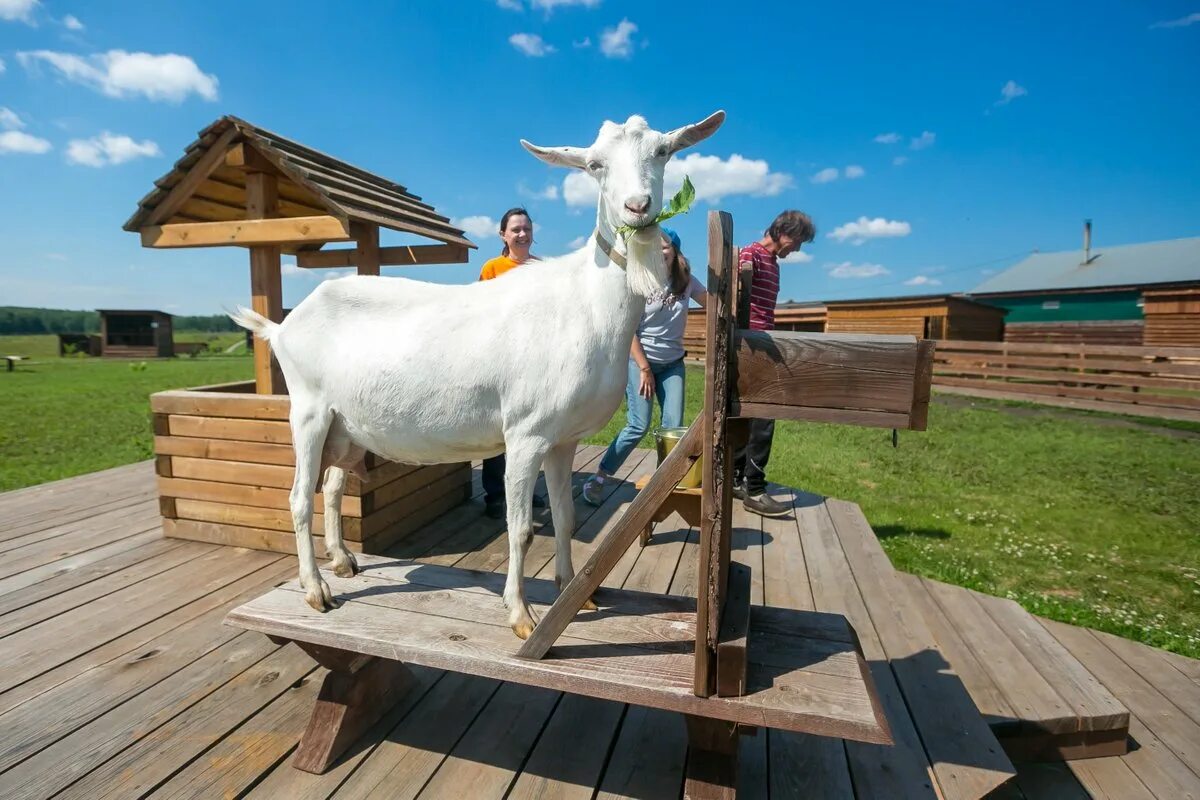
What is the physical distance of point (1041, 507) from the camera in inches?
247

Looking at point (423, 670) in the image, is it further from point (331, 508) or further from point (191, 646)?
point (191, 646)

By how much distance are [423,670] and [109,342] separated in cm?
3968

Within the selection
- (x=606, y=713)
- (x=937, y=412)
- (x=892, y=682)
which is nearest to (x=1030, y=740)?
(x=892, y=682)

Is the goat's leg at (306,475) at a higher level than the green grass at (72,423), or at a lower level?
higher

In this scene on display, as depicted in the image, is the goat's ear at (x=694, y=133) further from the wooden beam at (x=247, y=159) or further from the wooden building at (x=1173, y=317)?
the wooden building at (x=1173, y=317)

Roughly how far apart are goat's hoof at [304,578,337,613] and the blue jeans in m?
2.68

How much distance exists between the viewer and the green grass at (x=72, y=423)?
7.24m

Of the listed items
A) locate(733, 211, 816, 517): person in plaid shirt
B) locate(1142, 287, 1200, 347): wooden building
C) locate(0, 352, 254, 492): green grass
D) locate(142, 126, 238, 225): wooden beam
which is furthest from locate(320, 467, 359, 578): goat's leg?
locate(1142, 287, 1200, 347): wooden building

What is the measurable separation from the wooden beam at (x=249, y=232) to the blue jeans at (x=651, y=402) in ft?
7.84

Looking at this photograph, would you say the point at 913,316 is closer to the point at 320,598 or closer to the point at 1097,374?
the point at 1097,374

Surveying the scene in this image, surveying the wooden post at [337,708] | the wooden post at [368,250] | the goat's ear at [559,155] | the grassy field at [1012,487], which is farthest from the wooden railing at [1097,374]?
the wooden post at [337,708]

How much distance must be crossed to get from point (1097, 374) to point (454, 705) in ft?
56.3

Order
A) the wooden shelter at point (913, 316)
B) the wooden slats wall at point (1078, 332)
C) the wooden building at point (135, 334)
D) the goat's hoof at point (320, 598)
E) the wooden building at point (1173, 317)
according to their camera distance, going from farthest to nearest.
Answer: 1. the wooden building at point (135, 334)
2. the wooden slats wall at point (1078, 332)
3. the wooden shelter at point (913, 316)
4. the wooden building at point (1173, 317)
5. the goat's hoof at point (320, 598)

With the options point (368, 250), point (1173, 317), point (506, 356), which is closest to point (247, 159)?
point (368, 250)
